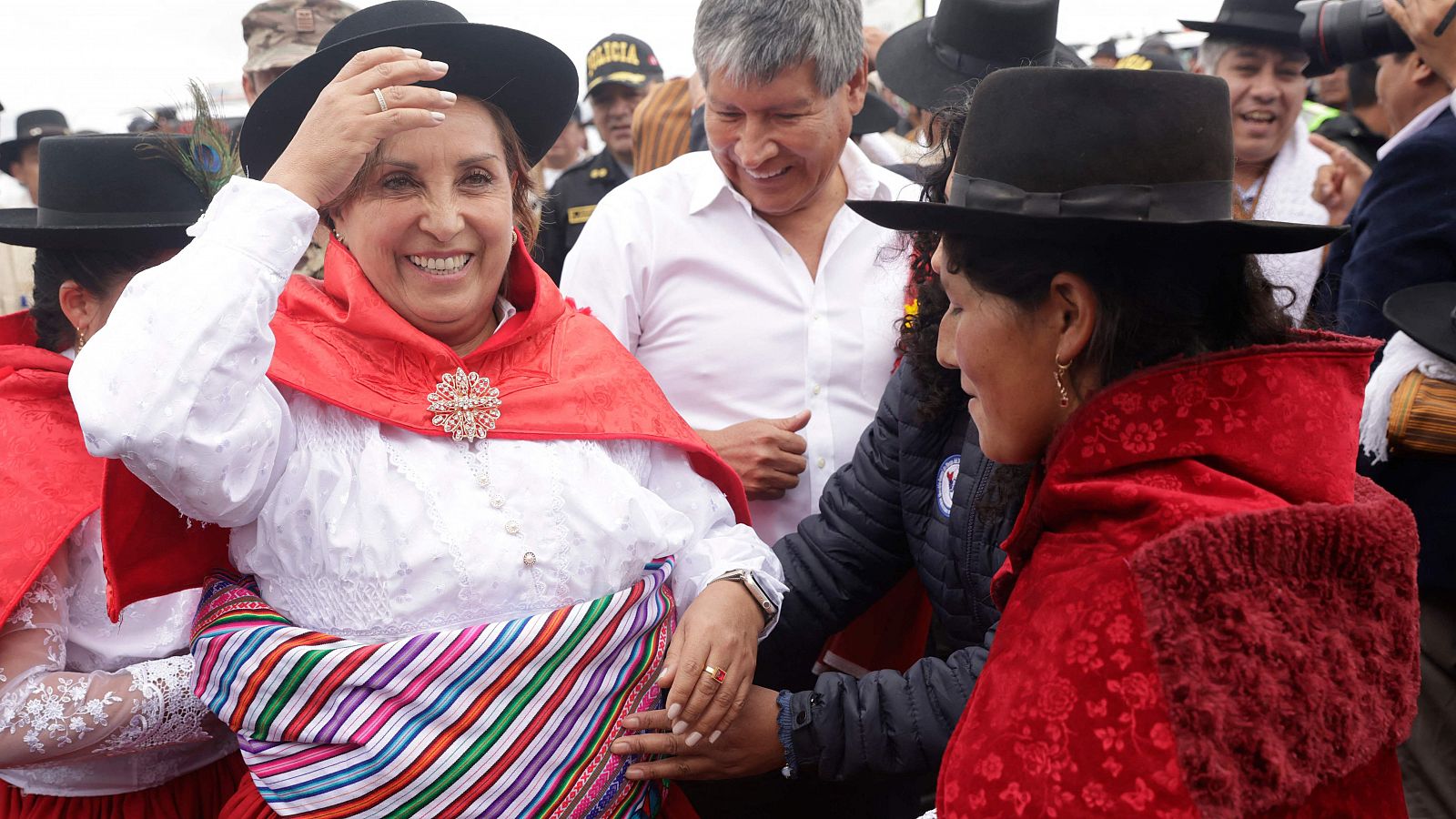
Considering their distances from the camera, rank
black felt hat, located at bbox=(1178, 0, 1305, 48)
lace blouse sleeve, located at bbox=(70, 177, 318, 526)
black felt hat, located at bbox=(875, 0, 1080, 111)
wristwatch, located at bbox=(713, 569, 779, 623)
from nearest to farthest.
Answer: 1. lace blouse sleeve, located at bbox=(70, 177, 318, 526)
2. wristwatch, located at bbox=(713, 569, 779, 623)
3. black felt hat, located at bbox=(875, 0, 1080, 111)
4. black felt hat, located at bbox=(1178, 0, 1305, 48)

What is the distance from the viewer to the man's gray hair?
2.89m

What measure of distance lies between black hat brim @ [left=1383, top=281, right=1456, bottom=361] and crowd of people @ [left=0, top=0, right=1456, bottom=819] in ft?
0.05

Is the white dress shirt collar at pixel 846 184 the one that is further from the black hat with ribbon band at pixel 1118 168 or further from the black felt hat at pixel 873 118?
the black hat with ribbon band at pixel 1118 168

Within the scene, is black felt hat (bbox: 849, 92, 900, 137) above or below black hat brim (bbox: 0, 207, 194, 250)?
below

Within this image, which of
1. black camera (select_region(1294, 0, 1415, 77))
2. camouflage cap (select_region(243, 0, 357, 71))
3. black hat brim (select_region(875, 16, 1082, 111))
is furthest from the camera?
camouflage cap (select_region(243, 0, 357, 71))

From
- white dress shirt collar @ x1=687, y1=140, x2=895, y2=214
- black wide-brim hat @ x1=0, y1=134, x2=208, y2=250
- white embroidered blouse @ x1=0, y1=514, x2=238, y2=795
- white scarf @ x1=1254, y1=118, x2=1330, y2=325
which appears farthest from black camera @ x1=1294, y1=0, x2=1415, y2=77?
white embroidered blouse @ x1=0, y1=514, x2=238, y2=795

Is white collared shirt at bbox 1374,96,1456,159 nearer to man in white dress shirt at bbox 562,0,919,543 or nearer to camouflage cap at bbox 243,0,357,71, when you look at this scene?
man in white dress shirt at bbox 562,0,919,543

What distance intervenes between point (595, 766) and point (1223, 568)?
1.12 metres

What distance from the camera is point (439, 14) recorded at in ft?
7.31

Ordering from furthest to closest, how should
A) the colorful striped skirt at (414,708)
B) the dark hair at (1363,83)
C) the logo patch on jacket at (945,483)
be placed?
1. the dark hair at (1363,83)
2. the logo patch on jacket at (945,483)
3. the colorful striped skirt at (414,708)

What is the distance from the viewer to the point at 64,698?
2039mm

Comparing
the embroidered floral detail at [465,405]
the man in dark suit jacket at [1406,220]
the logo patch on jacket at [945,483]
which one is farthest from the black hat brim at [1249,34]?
the embroidered floral detail at [465,405]

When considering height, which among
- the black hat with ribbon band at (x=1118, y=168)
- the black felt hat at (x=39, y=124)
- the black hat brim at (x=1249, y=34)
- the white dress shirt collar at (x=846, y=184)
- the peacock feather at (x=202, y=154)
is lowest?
the black felt hat at (x=39, y=124)

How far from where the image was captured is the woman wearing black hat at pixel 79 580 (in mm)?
2045
